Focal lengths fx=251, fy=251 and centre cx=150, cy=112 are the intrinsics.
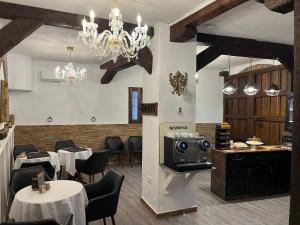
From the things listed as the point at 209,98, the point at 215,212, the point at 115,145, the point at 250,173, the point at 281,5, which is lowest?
the point at 215,212

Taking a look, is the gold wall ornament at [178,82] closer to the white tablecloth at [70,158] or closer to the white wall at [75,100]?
the white tablecloth at [70,158]

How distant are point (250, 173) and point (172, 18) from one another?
3.02 m

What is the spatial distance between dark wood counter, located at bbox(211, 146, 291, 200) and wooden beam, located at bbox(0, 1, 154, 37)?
120 inches

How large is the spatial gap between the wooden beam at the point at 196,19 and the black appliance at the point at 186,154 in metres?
1.43

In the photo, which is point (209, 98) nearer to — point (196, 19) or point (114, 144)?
point (114, 144)

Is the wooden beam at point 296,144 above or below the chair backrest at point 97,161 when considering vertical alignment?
above

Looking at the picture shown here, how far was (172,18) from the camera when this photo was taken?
136 inches

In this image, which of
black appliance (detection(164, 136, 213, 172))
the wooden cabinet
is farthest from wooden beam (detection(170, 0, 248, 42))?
the wooden cabinet

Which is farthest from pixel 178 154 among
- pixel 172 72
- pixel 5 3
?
pixel 5 3

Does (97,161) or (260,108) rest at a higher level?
(260,108)

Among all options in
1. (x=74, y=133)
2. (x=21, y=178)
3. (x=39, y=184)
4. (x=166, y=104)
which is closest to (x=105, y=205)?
(x=39, y=184)

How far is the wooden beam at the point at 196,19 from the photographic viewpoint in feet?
8.71

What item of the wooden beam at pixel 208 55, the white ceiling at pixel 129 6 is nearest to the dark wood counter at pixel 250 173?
the wooden beam at pixel 208 55

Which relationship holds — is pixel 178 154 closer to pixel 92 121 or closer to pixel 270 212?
pixel 270 212
